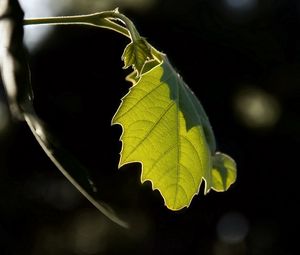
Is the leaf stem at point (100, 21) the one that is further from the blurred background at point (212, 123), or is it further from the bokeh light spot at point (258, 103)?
the bokeh light spot at point (258, 103)

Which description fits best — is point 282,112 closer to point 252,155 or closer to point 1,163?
point 252,155

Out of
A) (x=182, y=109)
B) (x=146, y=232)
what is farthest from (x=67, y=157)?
(x=146, y=232)

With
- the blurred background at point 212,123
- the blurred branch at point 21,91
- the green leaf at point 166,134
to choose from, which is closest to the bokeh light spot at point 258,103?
the blurred background at point 212,123

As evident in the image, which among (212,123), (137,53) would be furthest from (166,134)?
(212,123)

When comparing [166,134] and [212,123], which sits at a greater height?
[166,134]

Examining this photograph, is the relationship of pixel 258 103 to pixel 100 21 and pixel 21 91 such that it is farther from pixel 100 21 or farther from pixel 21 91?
pixel 21 91

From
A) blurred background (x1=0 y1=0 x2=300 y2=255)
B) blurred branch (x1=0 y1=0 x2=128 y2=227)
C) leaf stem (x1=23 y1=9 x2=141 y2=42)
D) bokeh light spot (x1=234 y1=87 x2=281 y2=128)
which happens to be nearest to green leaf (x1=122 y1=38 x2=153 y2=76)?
leaf stem (x1=23 y1=9 x2=141 y2=42)
